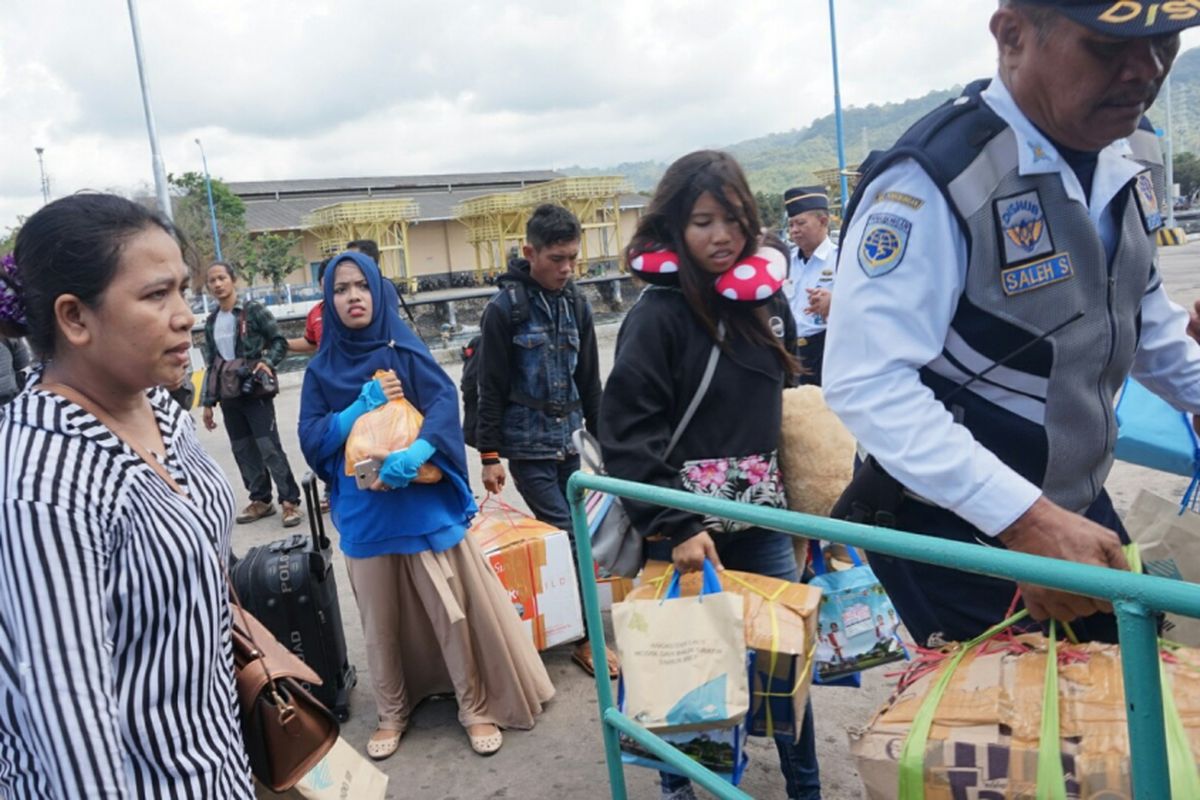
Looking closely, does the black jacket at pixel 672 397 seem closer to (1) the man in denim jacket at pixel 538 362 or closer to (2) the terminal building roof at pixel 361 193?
(1) the man in denim jacket at pixel 538 362

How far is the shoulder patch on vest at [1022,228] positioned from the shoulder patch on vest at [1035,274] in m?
0.01

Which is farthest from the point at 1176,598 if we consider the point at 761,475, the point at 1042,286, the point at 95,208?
the point at 95,208

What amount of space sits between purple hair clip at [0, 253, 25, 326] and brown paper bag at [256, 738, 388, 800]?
1.06 metres

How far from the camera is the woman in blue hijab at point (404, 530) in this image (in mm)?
3273

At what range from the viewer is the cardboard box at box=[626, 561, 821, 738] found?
6.21 feet

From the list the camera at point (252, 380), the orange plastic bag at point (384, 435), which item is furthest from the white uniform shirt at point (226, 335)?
the orange plastic bag at point (384, 435)

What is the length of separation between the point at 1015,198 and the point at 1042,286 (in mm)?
159

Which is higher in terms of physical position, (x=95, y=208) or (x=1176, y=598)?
(x=95, y=208)

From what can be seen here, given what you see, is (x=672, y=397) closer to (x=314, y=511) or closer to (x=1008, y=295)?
(x=1008, y=295)

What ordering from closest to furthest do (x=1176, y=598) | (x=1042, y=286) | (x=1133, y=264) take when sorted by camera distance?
(x=1176, y=598) → (x=1042, y=286) → (x=1133, y=264)

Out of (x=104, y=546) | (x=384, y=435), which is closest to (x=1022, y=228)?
(x=104, y=546)

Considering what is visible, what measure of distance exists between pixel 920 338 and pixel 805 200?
516cm

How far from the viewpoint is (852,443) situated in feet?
8.30

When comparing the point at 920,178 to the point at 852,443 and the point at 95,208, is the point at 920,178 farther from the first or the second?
the point at 95,208
